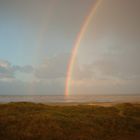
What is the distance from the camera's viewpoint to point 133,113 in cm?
2230

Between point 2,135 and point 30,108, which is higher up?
point 30,108

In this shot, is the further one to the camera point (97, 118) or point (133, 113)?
point (133, 113)

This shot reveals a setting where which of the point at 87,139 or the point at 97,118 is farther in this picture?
the point at 97,118

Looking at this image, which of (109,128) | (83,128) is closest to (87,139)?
(83,128)

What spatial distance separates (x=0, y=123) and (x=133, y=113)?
46.1 feet

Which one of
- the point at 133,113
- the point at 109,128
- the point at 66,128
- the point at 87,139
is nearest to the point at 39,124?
the point at 66,128

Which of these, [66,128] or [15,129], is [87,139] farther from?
[15,129]

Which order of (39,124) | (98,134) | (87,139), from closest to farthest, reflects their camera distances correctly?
(87,139), (98,134), (39,124)

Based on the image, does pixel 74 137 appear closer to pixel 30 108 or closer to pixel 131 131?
pixel 131 131

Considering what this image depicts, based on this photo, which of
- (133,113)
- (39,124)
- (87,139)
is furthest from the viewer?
(133,113)

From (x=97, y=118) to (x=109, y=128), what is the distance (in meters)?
2.53

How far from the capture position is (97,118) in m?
18.5

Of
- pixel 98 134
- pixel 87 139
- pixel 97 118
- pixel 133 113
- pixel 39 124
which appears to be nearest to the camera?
pixel 87 139

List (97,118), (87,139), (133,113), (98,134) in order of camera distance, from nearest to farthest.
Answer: (87,139), (98,134), (97,118), (133,113)
